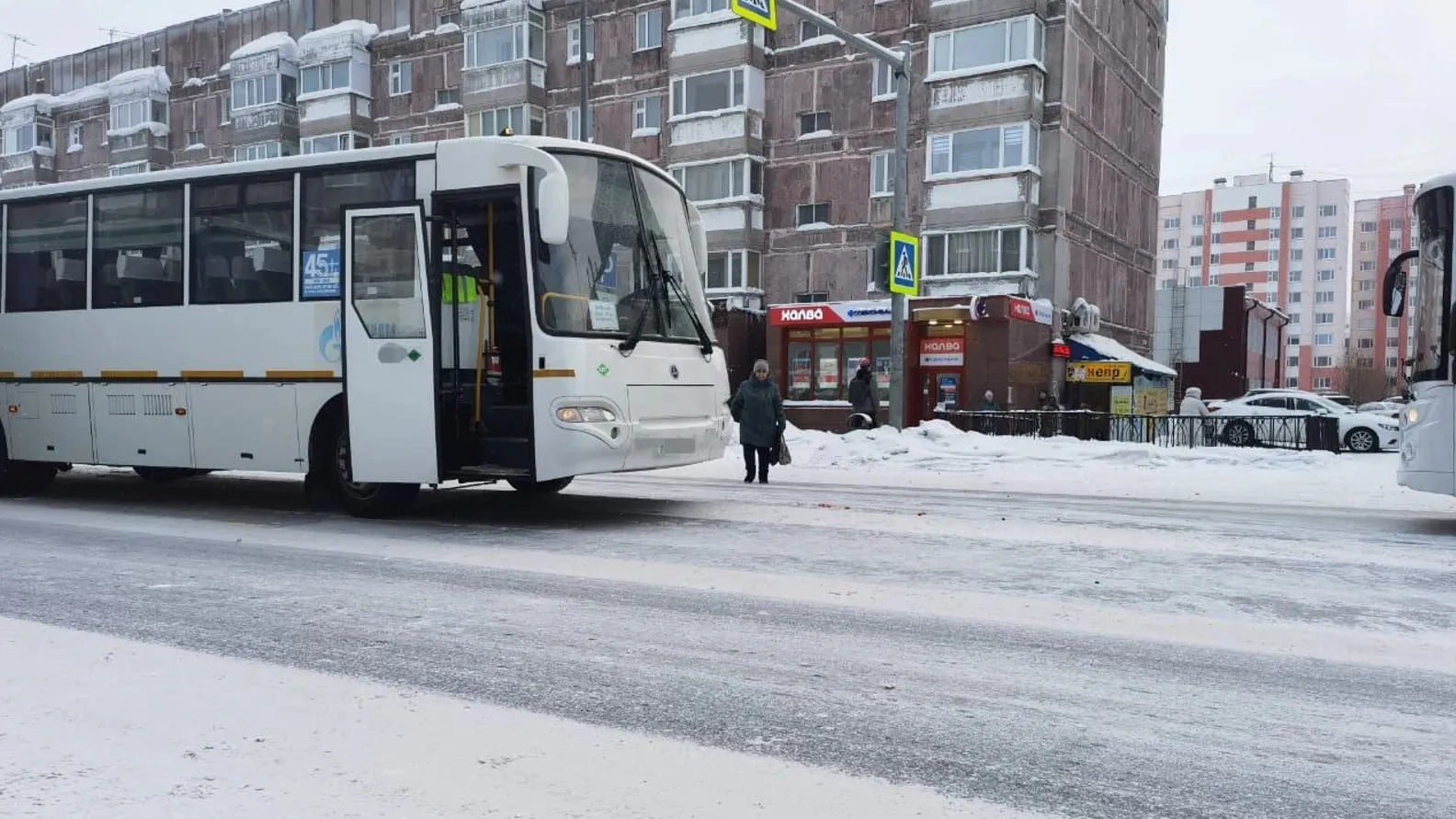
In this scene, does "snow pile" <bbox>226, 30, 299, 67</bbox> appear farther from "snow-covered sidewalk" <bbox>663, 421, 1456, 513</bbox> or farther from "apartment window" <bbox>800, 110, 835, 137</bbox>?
"snow-covered sidewalk" <bbox>663, 421, 1456, 513</bbox>

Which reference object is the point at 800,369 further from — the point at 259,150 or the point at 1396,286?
the point at 259,150

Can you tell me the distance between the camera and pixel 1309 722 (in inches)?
146

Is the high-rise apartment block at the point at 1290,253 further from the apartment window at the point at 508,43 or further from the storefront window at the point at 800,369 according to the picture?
the storefront window at the point at 800,369

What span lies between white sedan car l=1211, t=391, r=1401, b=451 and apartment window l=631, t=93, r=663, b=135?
20862 mm

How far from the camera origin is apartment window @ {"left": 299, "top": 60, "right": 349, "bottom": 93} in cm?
4303

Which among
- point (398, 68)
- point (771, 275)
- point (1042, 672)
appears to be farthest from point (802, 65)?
point (1042, 672)

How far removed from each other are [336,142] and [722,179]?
744 inches

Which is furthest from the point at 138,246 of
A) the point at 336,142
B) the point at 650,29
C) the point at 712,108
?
the point at 336,142

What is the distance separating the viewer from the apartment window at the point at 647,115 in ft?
120

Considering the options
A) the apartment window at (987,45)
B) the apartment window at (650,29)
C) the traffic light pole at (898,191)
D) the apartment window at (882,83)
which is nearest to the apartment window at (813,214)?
the apartment window at (882,83)

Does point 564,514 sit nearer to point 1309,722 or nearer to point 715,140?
point 1309,722

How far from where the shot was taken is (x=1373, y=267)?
127000mm

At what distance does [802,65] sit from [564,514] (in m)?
27.8

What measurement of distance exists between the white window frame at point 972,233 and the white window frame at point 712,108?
315 inches
